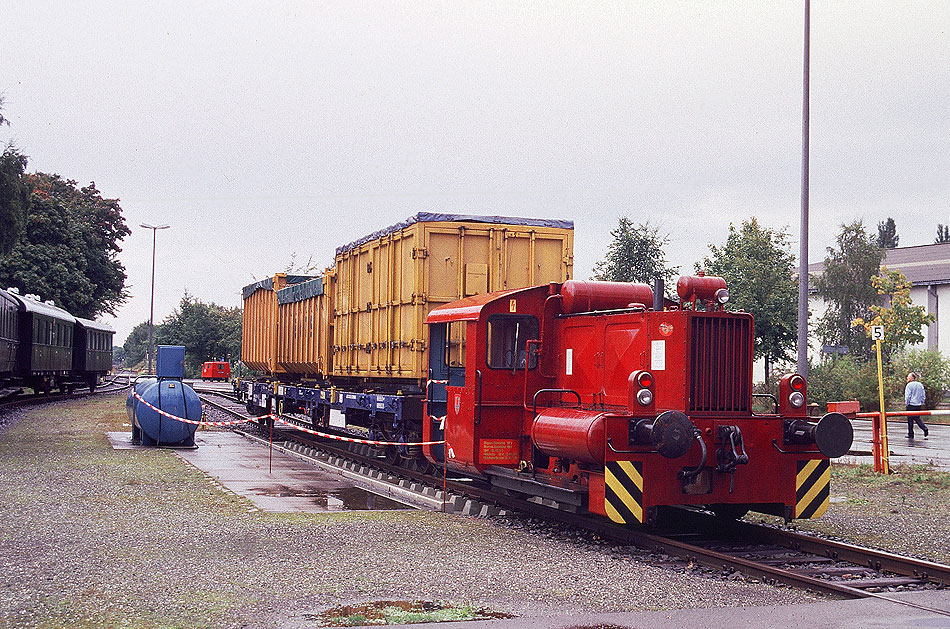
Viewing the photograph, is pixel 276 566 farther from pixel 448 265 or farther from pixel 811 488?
pixel 448 265

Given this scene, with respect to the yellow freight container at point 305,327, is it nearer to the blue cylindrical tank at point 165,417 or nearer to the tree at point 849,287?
the blue cylindrical tank at point 165,417

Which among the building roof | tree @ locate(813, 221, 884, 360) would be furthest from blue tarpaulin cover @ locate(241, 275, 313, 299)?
the building roof

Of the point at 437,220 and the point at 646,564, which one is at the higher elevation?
the point at 437,220

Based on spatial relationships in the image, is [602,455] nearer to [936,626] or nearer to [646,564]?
[646,564]

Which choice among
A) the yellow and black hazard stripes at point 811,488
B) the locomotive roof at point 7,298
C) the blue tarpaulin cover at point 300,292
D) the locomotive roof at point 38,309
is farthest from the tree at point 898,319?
the locomotive roof at point 38,309

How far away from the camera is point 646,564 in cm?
823

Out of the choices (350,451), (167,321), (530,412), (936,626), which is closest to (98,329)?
(167,321)

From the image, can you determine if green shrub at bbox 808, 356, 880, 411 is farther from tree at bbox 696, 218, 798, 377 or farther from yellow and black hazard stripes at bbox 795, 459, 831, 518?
yellow and black hazard stripes at bbox 795, 459, 831, 518

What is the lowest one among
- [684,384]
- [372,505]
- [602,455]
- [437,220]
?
[372,505]

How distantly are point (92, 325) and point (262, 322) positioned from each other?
23291mm

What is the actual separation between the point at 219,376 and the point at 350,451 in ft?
150

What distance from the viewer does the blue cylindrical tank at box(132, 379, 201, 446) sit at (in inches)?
718

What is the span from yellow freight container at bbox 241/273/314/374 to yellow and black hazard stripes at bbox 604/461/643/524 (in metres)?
15.6

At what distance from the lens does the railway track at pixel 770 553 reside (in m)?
7.45
